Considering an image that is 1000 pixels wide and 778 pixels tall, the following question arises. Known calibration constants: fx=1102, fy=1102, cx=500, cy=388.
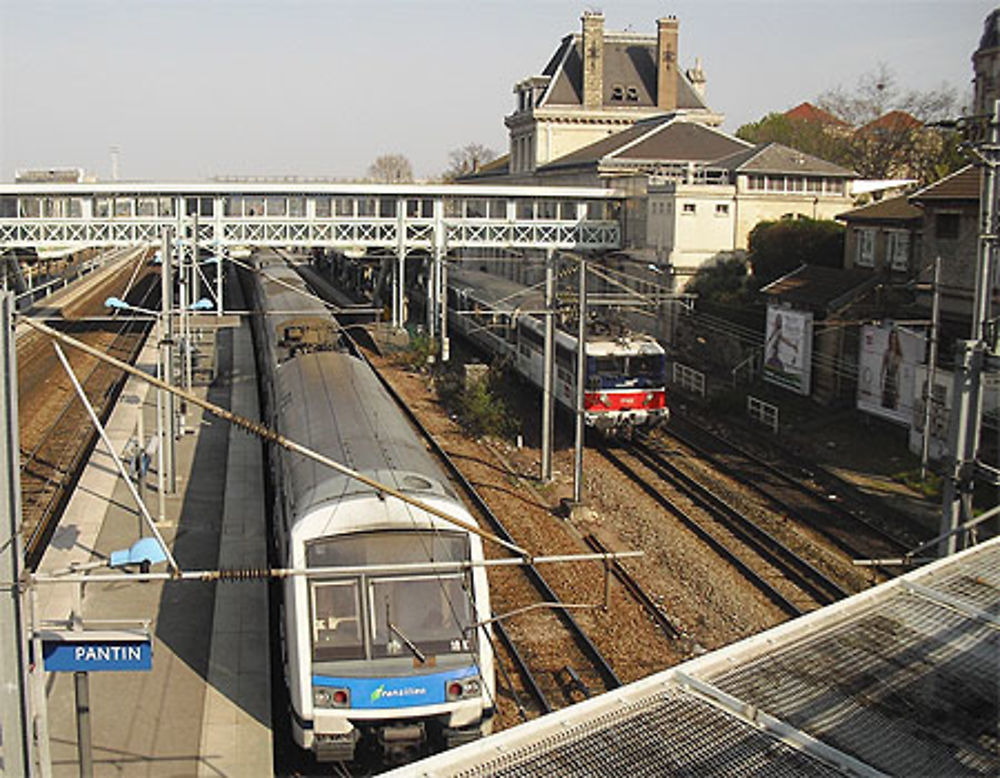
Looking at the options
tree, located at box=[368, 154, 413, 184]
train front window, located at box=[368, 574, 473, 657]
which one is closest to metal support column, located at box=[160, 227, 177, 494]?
train front window, located at box=[368, 574, 473, 657]

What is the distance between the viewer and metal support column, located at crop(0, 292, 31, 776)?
23.8 ft

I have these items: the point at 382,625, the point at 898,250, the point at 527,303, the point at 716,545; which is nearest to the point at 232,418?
the point at 382,625

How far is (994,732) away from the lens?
6.49 m

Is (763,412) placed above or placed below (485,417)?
below

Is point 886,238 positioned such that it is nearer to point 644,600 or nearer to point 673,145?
point 673,145

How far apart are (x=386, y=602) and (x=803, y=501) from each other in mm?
12578

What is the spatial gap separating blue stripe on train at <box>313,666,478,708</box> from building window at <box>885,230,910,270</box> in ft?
77.4

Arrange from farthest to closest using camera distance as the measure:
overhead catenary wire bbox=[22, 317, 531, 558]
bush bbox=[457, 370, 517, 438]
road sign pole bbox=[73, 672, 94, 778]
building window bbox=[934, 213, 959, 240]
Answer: building window bbox=[934, 213, 959, 240] < bush bbox=[457, 370, 517, 438] < road sign pole bbox=[73, 672, 94, 778] < overhead catenary wire bbox=[22, 317, 531, 558]

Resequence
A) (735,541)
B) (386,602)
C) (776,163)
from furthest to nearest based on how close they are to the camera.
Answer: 1. (776,163)
2. (735,541)
3. (386,602)

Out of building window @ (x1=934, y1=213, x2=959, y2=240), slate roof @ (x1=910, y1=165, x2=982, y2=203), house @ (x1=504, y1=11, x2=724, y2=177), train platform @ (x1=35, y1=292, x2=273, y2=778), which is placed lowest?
train platform @ (x1=35, y1=292, x2=273, y2=778)

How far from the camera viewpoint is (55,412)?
27062 mm

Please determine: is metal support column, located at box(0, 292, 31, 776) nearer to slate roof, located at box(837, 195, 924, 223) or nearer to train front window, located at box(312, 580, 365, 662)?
train front window, located at box(312, 580, 365, 662)

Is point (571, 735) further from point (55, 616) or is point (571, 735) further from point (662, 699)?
point (55, 616)

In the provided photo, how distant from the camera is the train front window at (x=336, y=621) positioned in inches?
389
